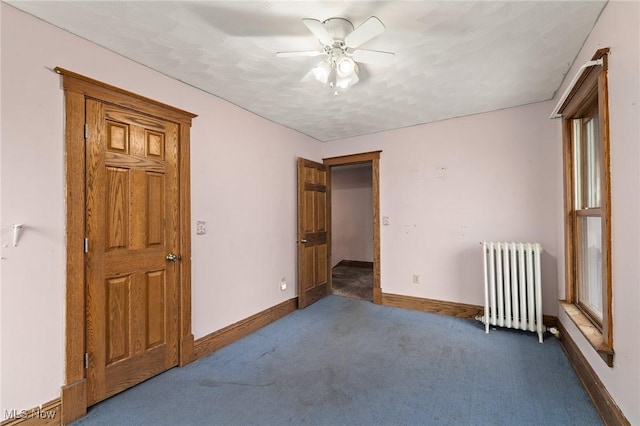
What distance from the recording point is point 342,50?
1882mm

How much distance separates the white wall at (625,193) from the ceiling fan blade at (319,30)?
4.85ft


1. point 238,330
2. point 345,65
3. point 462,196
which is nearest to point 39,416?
→ point 238,330

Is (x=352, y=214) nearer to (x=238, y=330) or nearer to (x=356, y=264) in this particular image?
(x=356, y=264)

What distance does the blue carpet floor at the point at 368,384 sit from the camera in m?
1.75

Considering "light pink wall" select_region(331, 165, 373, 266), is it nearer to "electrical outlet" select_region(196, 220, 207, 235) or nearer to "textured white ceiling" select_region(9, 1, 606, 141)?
"textured white ceiling" select_region(9, 1, 606, 141)

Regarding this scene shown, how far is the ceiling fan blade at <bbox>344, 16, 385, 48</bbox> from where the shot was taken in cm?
144

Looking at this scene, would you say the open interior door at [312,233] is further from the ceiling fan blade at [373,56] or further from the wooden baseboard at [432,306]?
the ceiling fan blade at [373,56]

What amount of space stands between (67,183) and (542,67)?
3.59 metres

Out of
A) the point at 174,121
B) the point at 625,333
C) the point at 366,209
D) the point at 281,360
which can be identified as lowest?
the point at 281,360

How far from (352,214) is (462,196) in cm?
332

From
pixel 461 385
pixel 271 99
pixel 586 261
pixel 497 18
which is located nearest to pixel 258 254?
pixel 271 99

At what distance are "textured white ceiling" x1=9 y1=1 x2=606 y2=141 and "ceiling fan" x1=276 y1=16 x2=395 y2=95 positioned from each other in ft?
0.31

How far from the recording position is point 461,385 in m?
2.04

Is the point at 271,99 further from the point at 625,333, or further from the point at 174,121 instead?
the point at 625,333
